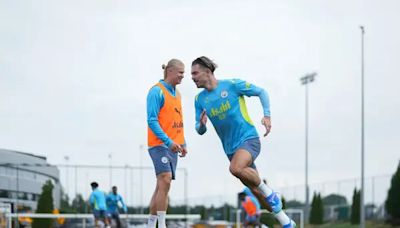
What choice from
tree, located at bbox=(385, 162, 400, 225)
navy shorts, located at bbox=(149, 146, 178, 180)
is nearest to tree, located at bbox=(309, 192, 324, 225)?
tree, located at bbox=(385, 162, 400, 225)

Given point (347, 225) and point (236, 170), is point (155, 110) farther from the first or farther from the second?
point (347, 225)

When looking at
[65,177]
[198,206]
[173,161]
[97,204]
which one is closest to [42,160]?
[65,177]

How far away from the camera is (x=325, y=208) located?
47688mm

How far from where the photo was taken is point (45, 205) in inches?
1073

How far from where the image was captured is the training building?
2222 centimetres

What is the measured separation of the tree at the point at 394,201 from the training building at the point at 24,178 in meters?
20.1

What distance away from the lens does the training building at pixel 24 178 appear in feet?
72.9

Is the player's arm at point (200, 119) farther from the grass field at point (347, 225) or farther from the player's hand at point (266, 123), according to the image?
the grass field at point (347, 225)

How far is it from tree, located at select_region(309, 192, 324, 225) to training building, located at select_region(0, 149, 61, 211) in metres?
23.4

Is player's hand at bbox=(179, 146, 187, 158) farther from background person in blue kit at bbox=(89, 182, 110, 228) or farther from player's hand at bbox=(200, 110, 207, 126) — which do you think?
background person in blue kit at bbox=(89, 182, 110, 228)

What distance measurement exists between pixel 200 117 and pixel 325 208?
3993 cm

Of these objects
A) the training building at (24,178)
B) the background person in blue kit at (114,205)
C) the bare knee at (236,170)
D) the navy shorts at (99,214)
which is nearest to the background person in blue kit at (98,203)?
the navy shorts at (99,214)

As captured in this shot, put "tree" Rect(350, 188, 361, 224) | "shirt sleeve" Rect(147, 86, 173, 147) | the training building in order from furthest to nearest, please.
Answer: "tree" Rect(350, 188, 361, 224) < the training building < "shirt sleeve" Rect(147, 86, 173, 147)

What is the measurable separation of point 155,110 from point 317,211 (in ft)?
127
